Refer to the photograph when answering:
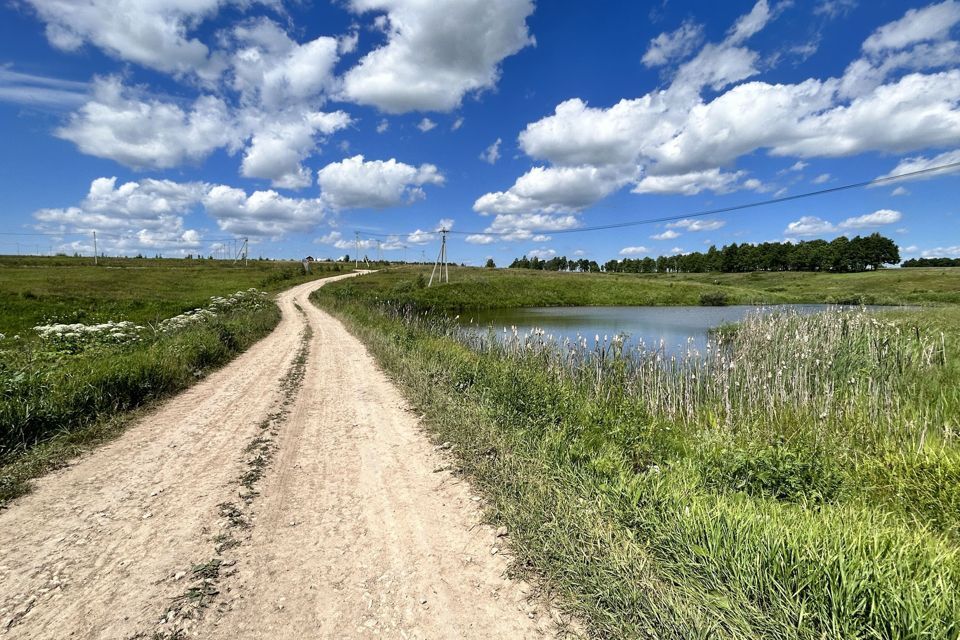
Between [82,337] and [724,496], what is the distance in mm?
15826

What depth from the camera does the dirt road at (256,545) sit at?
325 centimetres

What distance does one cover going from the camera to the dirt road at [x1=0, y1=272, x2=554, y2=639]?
3248 mm

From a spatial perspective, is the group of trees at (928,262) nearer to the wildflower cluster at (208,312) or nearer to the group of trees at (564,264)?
the group of trees at (564,264)

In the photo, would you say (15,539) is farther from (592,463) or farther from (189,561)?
(592,463)

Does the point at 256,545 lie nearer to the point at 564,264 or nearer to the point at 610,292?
the point at 610,292

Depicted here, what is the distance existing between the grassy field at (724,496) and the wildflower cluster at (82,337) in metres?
8.76

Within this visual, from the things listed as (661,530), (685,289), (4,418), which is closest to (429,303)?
(685,289)

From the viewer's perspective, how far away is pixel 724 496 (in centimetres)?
409

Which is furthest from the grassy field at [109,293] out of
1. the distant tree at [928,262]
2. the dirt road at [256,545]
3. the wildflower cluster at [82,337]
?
the distant tree at [928,262]

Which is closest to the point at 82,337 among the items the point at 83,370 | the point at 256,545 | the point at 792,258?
the point at 83,370

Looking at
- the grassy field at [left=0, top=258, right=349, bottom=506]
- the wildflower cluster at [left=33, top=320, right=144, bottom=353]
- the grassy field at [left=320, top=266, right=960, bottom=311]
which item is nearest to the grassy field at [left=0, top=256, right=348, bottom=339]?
the grassy field at [left=0, top=258, right=349, bottom=506]

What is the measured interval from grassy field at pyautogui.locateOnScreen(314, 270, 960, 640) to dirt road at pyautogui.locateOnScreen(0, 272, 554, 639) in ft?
1.98

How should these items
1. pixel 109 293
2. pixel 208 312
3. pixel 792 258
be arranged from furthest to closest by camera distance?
1. pixel 792 258
2. pixel 109 293
3. pixel 208 312

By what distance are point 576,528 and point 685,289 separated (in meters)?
69.4
